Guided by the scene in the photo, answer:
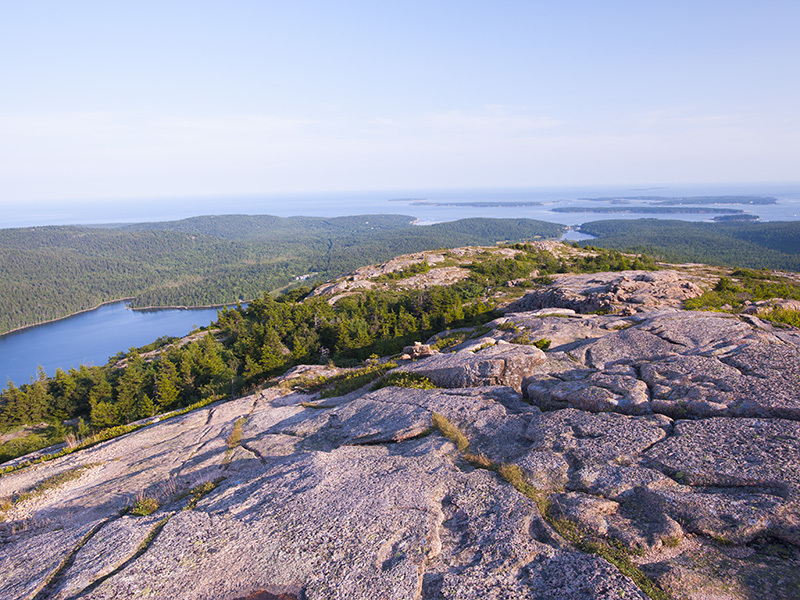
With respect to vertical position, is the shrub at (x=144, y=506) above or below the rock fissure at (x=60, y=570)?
below

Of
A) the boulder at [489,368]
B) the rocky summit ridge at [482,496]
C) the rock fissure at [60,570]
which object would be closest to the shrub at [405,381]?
the boulder at [489,368]

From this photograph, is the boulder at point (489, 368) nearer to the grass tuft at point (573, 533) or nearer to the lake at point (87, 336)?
the grass tuft at point (573, 533)

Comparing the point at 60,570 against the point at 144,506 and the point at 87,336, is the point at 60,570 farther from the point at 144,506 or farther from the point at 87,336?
Result: the point at 87,336

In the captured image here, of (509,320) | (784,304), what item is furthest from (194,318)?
(784,304)

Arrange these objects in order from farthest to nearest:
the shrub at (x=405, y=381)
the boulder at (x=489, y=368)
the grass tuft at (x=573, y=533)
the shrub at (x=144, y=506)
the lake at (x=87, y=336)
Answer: the lake at (x=87, y=336)
the shrub at (x=405, y=381)
the boulder at (x=489, y=368)
the shrub at (x=144, y=506)
the grass tuft at (x=573, y=533)

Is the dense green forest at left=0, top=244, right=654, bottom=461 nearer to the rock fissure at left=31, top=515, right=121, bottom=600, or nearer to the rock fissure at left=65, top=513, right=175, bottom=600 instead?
the rock fissure at left=31, top=515, right=121, bottom=600

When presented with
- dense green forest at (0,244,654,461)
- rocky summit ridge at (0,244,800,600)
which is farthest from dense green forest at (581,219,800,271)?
rocky summit ridge at (0,244,800,600)

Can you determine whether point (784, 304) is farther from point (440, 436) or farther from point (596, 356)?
point (440, 436)
